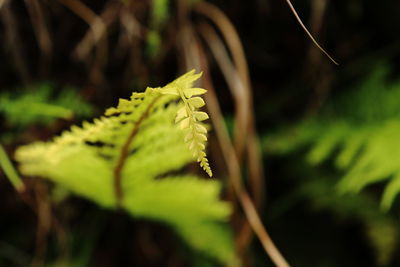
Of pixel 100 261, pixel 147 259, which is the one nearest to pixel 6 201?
pixel 100 261

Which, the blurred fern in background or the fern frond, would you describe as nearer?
the fern frond

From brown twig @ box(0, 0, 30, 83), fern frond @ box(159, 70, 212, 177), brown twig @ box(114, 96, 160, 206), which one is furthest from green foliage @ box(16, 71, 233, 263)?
brown twig @ box(0, 0, 30, 83)

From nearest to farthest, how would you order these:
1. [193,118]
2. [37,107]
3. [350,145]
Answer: [193,118] → [37,107] → [350,145]

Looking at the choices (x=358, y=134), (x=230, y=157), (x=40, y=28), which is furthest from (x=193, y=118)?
(x=40, y=28)

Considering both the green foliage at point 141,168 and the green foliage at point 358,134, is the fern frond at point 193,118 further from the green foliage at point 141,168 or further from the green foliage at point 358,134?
the green foliage at point 358,134

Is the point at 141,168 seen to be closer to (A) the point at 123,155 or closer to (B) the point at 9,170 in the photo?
(A) the point at 123,155

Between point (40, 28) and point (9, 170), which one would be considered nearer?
point (9, 170)

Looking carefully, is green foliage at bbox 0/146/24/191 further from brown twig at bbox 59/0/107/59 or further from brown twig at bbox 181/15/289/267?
brown twig at bbox 181/15/289/267
